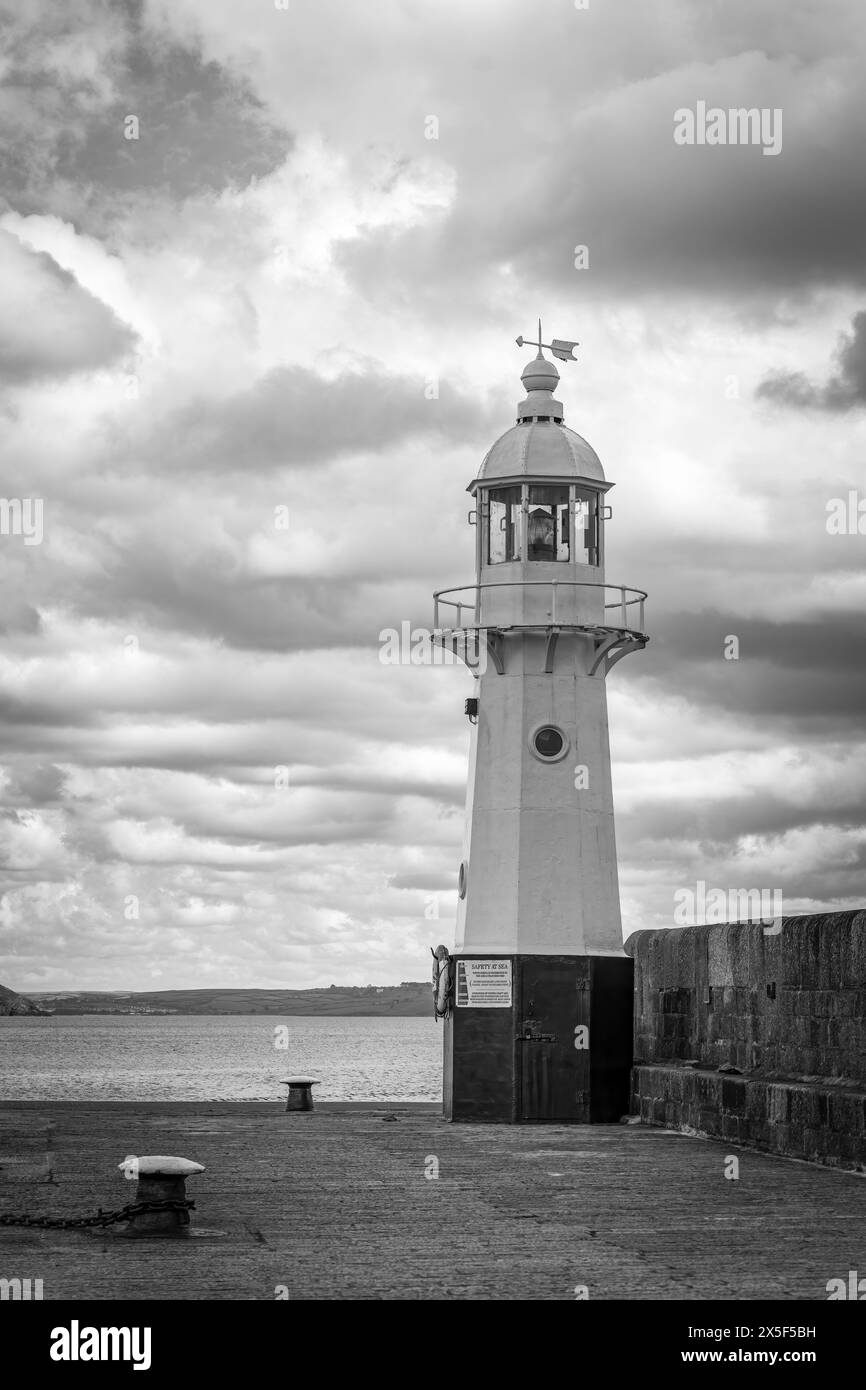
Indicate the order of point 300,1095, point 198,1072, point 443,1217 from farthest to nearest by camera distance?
1. point 198,1072
2. point 300,1095
3. point 443,1217

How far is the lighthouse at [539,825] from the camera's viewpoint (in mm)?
21375

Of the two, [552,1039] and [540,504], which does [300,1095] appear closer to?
[552,1039]

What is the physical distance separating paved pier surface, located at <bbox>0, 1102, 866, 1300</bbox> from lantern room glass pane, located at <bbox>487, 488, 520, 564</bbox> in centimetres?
724

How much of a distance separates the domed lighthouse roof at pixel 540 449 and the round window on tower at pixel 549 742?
3206 mm

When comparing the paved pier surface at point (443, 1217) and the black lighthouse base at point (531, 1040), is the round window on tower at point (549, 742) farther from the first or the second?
the paved pier surface at point (443, 1217)

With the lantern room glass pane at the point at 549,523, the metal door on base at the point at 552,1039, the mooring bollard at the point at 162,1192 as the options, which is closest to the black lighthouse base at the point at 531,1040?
the metal door on base at the point at 552,1039

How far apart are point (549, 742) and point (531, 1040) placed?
3.58 m

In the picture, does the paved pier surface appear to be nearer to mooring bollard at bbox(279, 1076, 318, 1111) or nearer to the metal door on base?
the metal door on base

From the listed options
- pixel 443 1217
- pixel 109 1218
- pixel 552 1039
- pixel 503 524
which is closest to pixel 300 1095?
pixel 552 1039

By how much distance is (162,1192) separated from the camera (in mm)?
11289

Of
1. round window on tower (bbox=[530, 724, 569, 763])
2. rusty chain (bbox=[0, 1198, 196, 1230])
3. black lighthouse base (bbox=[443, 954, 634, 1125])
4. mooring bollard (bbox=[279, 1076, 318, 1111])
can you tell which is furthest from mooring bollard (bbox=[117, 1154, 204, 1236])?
mooring bollard (bbox=[279, 1076, 318, 1111])

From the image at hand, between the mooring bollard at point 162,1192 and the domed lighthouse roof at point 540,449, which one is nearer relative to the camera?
the mooring bollard at point 162,1192
